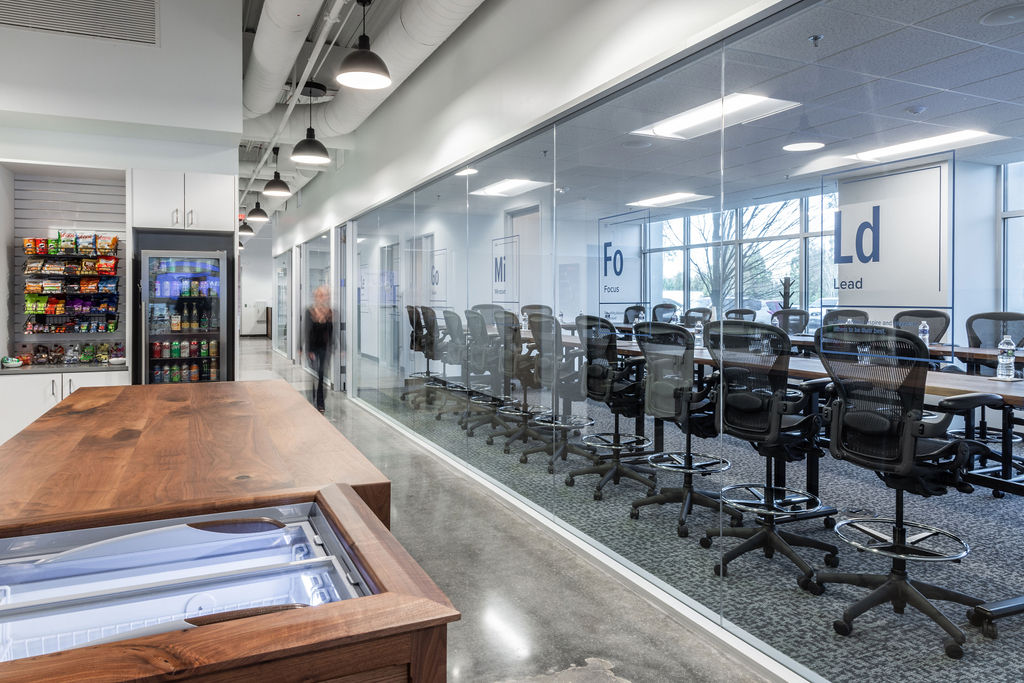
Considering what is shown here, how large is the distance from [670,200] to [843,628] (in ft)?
6.34

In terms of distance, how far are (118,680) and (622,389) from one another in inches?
132

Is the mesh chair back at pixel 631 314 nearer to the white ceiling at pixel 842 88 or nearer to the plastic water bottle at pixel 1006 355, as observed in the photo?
the white ceiling at pixel 842 88

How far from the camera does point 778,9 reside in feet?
8.07

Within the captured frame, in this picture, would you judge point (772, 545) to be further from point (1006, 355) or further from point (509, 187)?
point (509, 187)

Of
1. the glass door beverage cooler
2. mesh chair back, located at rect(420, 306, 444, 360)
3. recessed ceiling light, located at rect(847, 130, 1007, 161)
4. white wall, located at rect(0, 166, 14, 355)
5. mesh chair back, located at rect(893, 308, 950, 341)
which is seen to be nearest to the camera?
recessed ceiling light, located at rect(847, 130, 1007, 161)

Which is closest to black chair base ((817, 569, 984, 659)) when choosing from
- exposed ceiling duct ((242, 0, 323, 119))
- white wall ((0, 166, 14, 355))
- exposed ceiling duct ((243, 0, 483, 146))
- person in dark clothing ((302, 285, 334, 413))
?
exposed ceiling duct ((243, 0, 483, 146))

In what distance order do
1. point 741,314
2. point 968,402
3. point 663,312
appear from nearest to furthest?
1. point 968,402
2. point 741,314
3. point 663,312

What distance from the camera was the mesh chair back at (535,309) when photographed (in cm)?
434

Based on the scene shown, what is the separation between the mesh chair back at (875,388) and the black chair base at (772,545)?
0.49 meters

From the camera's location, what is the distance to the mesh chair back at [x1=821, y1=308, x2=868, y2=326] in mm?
2510

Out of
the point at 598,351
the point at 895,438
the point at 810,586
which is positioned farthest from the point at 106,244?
the point at 895,438

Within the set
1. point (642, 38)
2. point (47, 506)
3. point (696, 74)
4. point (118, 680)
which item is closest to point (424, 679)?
point (118, 680)

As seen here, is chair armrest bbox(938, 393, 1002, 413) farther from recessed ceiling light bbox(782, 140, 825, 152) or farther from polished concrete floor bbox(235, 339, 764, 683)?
polished concrete floor bbox(235, 339, 764, 683)

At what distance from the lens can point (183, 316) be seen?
Result: 19.4 ft
